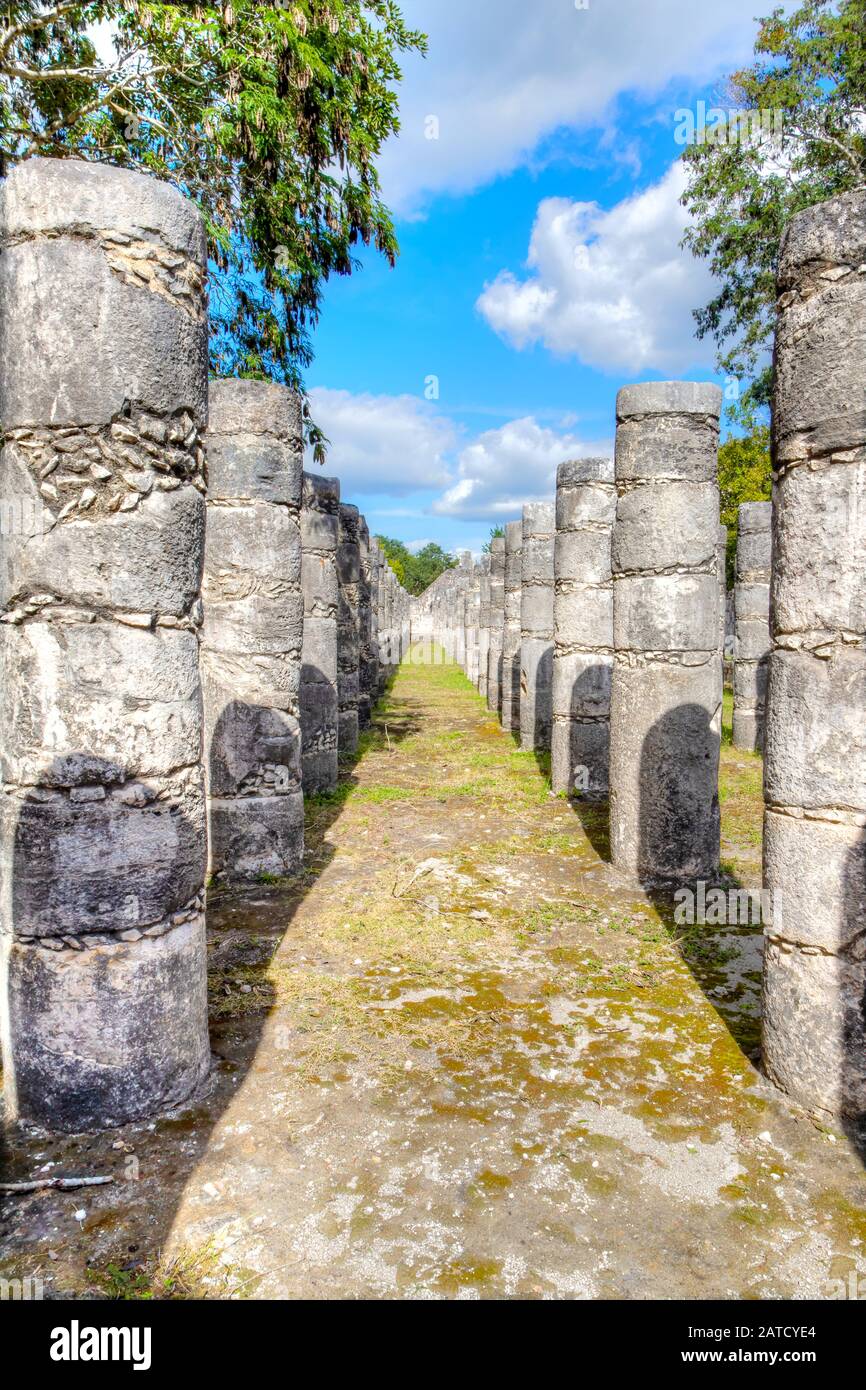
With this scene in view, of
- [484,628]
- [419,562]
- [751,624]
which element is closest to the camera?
[751,624]

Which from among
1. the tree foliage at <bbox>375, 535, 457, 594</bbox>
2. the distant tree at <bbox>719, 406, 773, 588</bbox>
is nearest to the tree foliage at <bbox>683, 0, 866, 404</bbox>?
the distant tree at <bbox>719, 406, 773, 588</bbox>

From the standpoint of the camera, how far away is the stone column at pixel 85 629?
3.24 meters

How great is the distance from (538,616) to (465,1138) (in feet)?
32.6

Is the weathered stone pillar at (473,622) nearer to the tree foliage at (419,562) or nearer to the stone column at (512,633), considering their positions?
the stone column at (512,633)

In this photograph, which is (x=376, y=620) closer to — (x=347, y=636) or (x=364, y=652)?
(x=364, y=652)

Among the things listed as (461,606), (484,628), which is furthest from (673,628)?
(461,606)

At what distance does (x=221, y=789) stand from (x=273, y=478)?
8.29 ft

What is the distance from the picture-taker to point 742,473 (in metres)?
22.9

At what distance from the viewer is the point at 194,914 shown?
3689mm

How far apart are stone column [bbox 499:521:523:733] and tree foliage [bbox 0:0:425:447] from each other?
5.97 metres

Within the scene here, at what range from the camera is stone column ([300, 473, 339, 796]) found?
30.2 feet

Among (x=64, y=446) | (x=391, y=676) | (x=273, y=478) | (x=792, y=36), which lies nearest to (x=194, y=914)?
(x=64, y=446)
